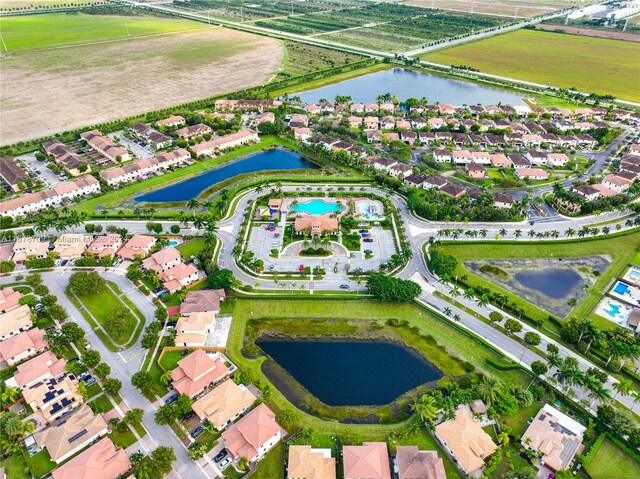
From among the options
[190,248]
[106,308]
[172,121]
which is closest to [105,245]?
[190,248]

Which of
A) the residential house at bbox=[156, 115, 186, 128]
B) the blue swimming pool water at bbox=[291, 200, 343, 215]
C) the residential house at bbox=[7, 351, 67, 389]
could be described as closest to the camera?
the residential house at bbox=[7, 351, 67, 389]

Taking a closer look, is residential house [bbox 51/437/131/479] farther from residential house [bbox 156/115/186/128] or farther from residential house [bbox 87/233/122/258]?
residential house [bbox 156/115/186/128]

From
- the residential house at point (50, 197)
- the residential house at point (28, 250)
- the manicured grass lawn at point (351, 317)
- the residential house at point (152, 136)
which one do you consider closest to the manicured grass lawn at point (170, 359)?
the manicured grass lawn at point (351, 317)

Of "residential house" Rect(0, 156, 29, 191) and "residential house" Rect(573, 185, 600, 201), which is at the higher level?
"residential house" Rect(573, 185, 600, 201)

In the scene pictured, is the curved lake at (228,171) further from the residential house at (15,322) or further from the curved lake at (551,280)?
the curved lake at (551,280)

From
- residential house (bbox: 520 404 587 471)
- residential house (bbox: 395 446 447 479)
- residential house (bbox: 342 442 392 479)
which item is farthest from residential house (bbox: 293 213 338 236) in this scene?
residential house (bbox: 520 404 587 471)

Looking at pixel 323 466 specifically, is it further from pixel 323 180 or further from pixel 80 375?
pixel 323 180

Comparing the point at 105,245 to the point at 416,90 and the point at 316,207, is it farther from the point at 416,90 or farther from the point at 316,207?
the point at 416,90
